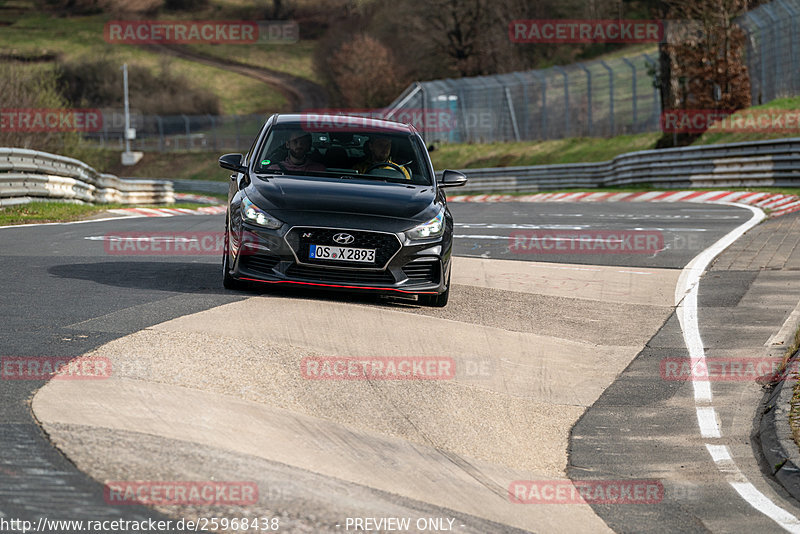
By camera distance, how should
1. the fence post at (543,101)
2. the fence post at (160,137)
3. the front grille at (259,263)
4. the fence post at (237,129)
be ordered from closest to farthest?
the front grille at (259,263) < the fence post at (543,101) < the fence post at (237,129) < the fence post at (160,137)

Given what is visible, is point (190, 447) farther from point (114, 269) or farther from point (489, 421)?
point (114, 269)

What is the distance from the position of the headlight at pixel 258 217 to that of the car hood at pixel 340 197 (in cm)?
5

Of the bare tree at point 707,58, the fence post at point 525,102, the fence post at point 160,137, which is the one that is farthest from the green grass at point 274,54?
the bare tree at point 707,58

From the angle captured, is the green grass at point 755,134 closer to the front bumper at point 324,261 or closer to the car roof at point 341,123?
the car roof at point 341,123

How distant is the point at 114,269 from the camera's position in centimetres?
1189

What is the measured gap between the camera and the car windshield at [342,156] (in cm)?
1059

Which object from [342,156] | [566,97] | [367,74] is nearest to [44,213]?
[342,156]


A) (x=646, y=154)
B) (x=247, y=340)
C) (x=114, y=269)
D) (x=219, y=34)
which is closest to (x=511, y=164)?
(x=646, y=154)

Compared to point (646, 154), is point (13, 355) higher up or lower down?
higher up

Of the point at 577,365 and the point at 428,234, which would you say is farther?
the point at 428,234

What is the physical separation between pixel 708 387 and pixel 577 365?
3.47ft

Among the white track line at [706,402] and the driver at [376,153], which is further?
the driver at [376,153]

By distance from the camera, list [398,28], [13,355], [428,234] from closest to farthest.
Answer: [13,355]
[428,234]
[398,28]

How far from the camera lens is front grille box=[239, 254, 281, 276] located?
9.45 meters
